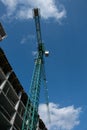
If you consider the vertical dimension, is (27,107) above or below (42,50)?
below

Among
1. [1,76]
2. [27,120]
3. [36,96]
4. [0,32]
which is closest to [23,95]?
[36,96]

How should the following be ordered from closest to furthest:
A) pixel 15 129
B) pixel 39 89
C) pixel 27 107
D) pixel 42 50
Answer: pixel 15 129, pixel 27 107, pixel 39 89, pixel 42 50

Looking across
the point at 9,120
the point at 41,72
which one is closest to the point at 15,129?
the point at 9,120

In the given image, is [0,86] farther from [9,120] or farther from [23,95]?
[23,95]

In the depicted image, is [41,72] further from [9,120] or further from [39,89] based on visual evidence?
[9,120]

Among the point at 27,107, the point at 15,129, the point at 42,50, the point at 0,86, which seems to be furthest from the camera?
the point at 42,50

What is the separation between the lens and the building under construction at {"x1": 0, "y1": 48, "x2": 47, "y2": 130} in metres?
42.6

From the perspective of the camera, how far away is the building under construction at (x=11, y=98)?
42.6 m

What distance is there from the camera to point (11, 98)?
4812 centimetres

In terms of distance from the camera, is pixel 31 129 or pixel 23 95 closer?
pixel 31 129

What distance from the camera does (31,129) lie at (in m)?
44.4

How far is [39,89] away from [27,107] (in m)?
5.60

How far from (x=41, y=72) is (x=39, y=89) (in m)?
6.60

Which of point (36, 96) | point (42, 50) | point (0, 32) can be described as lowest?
point (36, 96)
